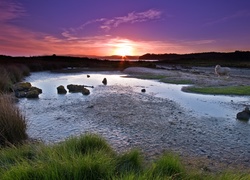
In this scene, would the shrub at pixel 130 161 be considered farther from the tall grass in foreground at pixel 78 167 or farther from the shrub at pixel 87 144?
the shrub at pixel 87 144

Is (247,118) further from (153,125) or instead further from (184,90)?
(184,90)

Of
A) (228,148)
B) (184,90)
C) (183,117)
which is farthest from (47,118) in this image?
(184,90)

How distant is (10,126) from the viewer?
7.91 meters

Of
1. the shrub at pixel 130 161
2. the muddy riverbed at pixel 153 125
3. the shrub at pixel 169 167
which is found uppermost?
the shrub at pixel 169 167

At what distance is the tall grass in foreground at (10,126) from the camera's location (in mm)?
7737

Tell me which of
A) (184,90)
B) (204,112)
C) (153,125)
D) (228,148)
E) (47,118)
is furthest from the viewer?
(184,90)

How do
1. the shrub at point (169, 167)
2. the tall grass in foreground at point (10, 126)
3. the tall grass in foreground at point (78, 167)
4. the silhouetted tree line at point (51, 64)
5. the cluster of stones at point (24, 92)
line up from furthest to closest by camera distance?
the silhouetted tree line at point (51, 64) → the cluster of stones at point (24, 92) → the tall grass in foreground at point (10, 126) → the shrub at point (169, 167) → the tall grass in foreground at point (78, 167)

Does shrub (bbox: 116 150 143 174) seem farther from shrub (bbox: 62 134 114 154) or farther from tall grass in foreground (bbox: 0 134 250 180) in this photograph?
shrub (bbox: 62 134 114 154)

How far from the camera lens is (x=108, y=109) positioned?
583 inches

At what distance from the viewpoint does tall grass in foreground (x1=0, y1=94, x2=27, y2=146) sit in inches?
305

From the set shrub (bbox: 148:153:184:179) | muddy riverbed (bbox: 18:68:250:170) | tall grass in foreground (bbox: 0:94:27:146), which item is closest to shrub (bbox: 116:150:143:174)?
shrub (bbox: 148:153:184:179)

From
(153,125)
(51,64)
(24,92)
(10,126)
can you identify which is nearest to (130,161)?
(10,126)

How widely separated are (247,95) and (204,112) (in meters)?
8.83

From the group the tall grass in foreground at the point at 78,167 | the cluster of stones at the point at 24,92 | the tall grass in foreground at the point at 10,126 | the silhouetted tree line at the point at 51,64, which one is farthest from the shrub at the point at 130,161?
the silhouetted tree line at the point at 51,64
